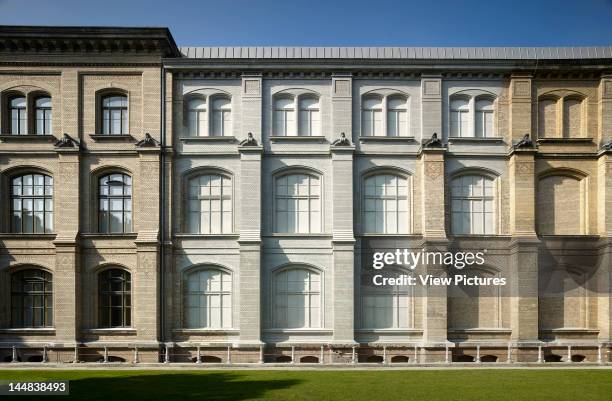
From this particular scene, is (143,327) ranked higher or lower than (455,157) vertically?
lower

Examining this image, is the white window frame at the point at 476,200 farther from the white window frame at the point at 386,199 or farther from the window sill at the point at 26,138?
the window sill at the point at 26,138

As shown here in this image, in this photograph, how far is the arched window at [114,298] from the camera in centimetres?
2606

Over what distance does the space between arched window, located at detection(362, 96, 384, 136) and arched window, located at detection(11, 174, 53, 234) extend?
15285 mm

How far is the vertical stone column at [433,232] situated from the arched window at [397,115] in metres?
1.66

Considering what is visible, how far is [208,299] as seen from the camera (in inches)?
1032

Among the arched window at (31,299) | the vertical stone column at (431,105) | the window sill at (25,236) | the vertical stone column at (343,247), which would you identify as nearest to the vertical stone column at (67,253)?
the window sill at (25,236)

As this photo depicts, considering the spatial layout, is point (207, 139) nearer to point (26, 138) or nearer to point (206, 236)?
point (206, 236)

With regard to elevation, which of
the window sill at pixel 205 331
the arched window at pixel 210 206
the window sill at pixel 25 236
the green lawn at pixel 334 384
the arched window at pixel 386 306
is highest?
the arched window at pixel 210 206

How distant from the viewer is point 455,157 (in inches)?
1046

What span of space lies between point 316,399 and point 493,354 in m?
12.3

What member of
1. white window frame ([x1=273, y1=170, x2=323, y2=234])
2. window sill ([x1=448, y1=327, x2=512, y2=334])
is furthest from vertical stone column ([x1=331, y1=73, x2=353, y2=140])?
window sill ([x1=448, y1=327, x2=512, y2=334])

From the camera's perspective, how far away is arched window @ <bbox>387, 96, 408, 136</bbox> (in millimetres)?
26859

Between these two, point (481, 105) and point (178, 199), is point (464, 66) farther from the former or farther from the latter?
point (178, 199)

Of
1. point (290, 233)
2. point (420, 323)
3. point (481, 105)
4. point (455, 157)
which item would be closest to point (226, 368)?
point (290, 233)
